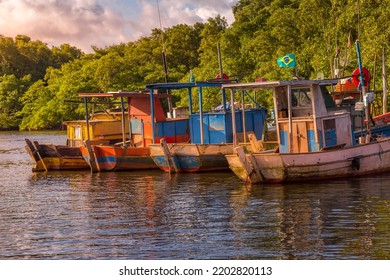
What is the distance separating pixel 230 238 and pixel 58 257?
3607 millimetres

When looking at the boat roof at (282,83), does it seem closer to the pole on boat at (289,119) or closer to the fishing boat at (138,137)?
the pole on boat at (289,119)

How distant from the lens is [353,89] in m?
33.3

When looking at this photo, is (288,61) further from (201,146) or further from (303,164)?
(201,146)

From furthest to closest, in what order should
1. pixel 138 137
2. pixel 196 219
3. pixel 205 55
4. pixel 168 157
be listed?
1. pixel 205 55
2. pixel 138 137
3. pixel 168 157
4. pixel 196 219

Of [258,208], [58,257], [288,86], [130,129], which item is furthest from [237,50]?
[58,257]

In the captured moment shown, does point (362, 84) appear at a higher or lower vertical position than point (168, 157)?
higher

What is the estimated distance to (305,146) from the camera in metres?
25.7

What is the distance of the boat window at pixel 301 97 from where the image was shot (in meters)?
25.9

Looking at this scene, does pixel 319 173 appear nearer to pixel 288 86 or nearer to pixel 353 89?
pixel 288 86

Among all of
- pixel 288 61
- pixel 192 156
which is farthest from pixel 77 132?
pixel 288 61

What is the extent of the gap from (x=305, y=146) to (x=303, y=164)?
Result: 679 mm

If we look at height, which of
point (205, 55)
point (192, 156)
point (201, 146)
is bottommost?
point (192, 156)

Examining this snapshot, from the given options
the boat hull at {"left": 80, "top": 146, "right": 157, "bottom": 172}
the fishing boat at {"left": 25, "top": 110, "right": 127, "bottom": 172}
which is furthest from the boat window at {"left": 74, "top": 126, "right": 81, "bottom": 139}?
the boat hull at {"left": 80, "top": 146, "right": 157, "bottom": 172}

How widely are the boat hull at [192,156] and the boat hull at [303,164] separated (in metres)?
4.09
